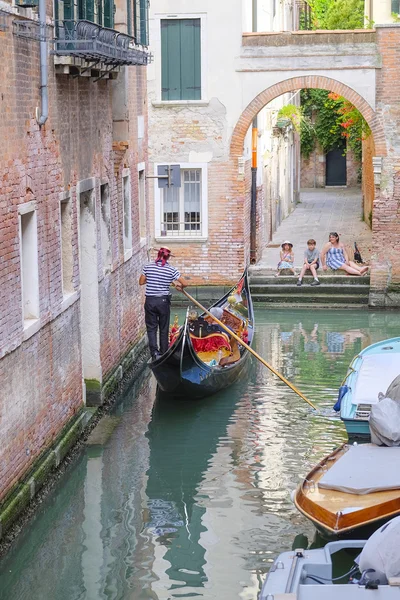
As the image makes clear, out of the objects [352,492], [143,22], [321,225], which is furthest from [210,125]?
[352,492]

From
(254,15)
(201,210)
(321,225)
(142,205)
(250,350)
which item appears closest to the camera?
(250,350)

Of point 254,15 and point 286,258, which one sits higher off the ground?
point 254,15

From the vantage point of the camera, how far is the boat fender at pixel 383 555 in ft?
19.1

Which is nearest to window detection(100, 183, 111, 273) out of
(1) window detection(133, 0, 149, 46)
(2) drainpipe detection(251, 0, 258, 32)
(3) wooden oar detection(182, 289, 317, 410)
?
(3) wooden oar detection(182, 289, 317, 410)

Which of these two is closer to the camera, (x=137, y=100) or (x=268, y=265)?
(x=137, y=100)

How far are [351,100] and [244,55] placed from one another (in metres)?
1.69

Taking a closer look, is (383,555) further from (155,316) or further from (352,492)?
(155,316)

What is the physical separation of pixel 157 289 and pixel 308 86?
21.7 feet

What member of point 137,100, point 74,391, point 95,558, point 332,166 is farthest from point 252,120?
point 332,166

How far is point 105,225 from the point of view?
455 inches

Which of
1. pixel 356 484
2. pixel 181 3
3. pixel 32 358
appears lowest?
pixel 356 484

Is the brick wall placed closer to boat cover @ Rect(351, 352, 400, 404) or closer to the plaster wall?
the plaster wall

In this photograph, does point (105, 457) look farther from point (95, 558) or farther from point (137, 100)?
point (137, 100)

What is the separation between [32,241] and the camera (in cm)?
867
